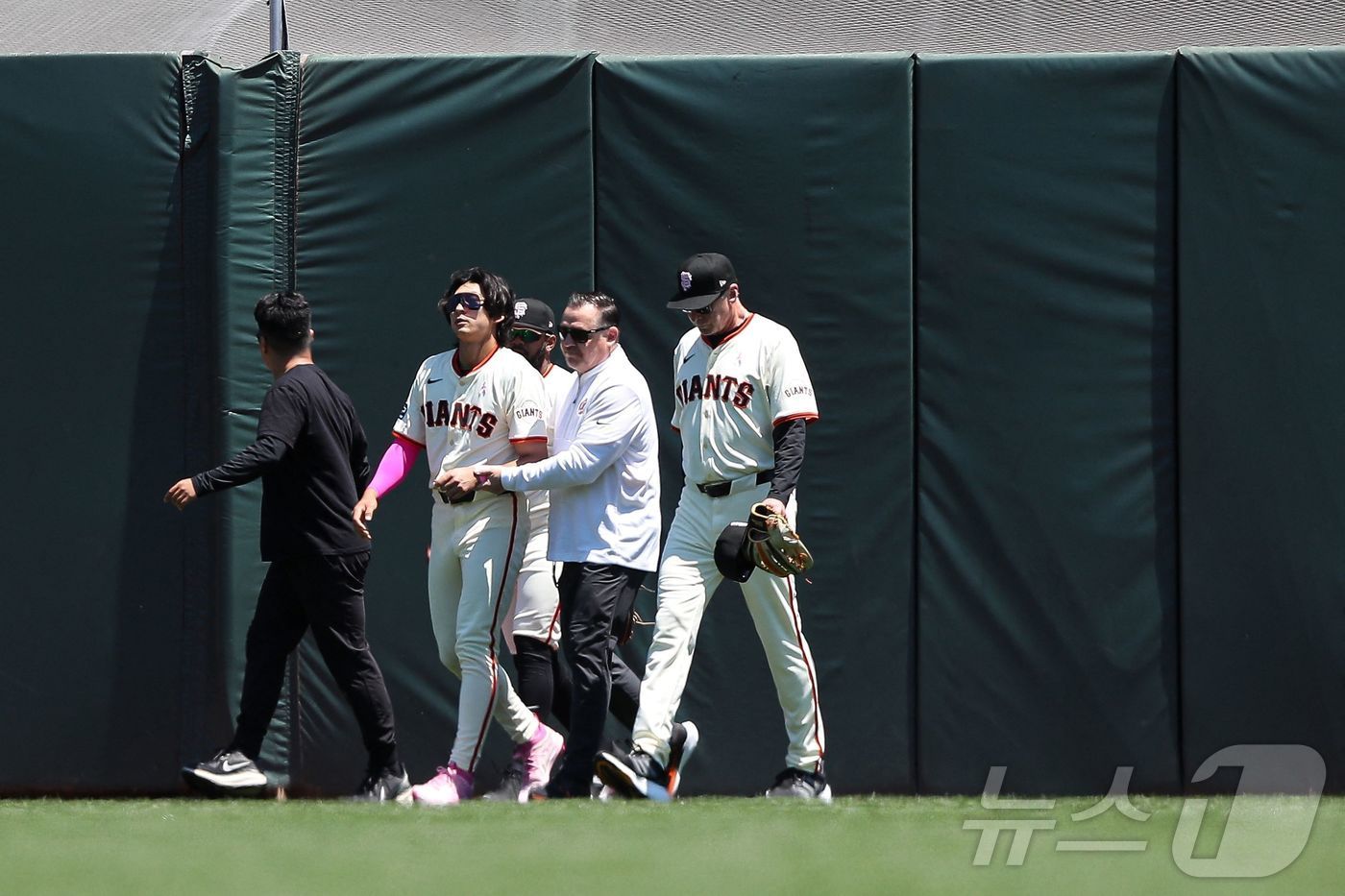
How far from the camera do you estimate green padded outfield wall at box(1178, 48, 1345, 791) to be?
640 centimetres

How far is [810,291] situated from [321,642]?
228 cm

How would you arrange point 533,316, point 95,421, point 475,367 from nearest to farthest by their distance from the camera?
point 475,367 < point 533,316 < point 95,421

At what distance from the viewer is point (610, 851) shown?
13.7 feet

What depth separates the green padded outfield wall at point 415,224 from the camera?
261 inches

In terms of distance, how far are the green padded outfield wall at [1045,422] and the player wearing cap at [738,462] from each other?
101 cm

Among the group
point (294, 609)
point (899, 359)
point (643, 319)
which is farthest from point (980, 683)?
point (294, 609)

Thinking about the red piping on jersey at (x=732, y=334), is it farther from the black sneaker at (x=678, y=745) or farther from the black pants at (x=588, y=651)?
the black sneaker at (x=678, y=745)

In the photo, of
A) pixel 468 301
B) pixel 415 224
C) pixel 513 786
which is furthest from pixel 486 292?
pixel 513 786

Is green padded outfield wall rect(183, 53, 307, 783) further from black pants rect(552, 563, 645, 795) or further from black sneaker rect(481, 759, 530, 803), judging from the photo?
black pants rect(552, 563, 645, 795)

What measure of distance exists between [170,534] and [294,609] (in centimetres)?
114

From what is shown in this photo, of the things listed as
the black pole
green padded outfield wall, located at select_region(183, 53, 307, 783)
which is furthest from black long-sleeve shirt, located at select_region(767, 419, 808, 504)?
the black pole

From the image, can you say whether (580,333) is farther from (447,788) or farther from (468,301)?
(447,788)

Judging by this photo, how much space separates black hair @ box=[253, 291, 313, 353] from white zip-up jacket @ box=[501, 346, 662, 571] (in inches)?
34.0

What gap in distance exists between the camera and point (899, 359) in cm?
652
